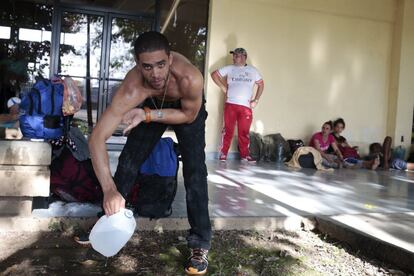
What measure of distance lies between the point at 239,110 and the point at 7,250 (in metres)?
5.63

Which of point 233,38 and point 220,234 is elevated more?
point 233,38

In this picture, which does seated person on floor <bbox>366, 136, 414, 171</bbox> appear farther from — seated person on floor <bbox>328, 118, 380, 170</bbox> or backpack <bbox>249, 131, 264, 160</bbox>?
backpack <bbox>249, 131, 264, 160</bbox>

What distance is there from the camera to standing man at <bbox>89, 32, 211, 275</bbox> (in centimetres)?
270

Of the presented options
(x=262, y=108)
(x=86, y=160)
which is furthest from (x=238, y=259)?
(x=262, y=108)

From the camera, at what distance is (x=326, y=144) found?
8953 mm

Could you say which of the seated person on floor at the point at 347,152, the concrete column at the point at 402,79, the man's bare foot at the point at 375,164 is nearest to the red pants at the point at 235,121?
the seated person on floor at the point at 347,152

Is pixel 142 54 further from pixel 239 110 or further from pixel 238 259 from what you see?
pixel 239 110

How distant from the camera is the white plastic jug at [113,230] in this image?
2.59 m

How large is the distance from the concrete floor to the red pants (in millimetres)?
665

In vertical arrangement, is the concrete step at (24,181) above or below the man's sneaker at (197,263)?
above

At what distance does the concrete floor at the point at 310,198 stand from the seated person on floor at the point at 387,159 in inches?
48.3

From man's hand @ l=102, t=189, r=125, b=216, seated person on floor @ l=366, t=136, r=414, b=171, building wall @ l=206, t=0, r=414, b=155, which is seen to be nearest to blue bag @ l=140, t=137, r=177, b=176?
man's hand @ l=102, t=189, r=125, b=216

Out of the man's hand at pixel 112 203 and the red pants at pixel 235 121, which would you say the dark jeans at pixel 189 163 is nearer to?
the man's hand at pixel 112 203

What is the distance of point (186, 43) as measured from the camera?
9.17m
